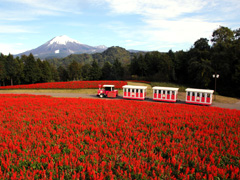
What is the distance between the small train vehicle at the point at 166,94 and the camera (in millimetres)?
21484

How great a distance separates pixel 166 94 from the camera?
76.4 ft

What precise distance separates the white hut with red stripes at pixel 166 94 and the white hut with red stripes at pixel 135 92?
1838 mm

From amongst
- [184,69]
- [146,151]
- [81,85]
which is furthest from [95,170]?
[184,69]

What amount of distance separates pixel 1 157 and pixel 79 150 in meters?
2.60

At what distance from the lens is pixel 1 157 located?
5.45m

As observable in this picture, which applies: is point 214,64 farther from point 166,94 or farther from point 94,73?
point 94,73

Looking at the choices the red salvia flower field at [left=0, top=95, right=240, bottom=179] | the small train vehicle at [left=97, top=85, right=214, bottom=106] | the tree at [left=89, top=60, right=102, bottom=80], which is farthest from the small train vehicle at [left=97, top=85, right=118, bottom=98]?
the tree at [left=89, top=60, right=102, bottom=80]

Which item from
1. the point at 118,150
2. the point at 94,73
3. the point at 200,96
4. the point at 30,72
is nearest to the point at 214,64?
the point at 200,96

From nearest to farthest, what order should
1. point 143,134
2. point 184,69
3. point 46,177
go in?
point 46,177, point 143,134, point 184,69

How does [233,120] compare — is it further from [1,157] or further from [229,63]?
[229,63]

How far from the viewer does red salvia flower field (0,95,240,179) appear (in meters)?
4.91

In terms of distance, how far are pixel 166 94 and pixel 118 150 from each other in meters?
18.5

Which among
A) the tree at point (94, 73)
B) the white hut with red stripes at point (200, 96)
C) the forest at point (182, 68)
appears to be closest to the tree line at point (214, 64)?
the forest at point (182, 68)

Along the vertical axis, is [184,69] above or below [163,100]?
above
